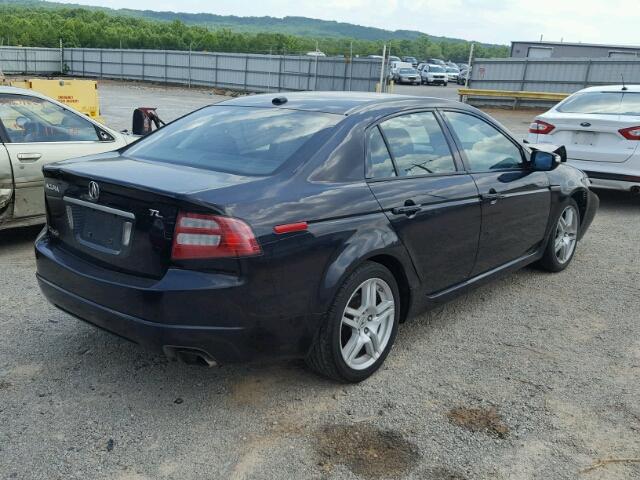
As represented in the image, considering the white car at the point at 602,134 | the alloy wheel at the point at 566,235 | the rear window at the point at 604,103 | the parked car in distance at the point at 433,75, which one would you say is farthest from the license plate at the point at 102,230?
the parked car in distance at the point at 433,75

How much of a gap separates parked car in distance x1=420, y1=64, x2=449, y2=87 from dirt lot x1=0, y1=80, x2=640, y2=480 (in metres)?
41.8

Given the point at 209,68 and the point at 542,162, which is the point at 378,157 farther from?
the point at 209,68

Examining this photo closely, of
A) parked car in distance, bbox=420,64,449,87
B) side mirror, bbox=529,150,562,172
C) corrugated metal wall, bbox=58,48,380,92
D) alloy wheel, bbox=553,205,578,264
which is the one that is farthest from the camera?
parked car in distance, bbox=420,64,449,87

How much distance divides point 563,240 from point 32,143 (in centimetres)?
494

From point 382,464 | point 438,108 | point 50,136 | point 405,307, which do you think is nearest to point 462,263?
point 405,307

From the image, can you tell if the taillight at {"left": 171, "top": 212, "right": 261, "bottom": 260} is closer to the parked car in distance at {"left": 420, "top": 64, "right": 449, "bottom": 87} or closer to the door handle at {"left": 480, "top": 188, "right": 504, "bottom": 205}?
the door handle at {"left": 480, "top": 188, "right": 504, "bottom": 205}

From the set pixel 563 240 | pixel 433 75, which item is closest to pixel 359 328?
pixel 563 240

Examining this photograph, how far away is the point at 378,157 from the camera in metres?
3.67

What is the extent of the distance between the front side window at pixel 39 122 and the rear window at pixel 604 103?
6350mm

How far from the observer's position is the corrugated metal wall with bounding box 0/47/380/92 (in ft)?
95.8

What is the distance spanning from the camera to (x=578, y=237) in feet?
19.3

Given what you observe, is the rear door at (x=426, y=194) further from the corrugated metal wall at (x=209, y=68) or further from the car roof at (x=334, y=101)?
the corrugated metal wall at (x=209, y=68)

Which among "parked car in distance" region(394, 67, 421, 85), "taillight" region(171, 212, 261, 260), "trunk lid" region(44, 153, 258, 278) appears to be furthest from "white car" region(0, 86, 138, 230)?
"parked car in distance" region(394, 67, 421, 85)

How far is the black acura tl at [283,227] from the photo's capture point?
2.90 m
